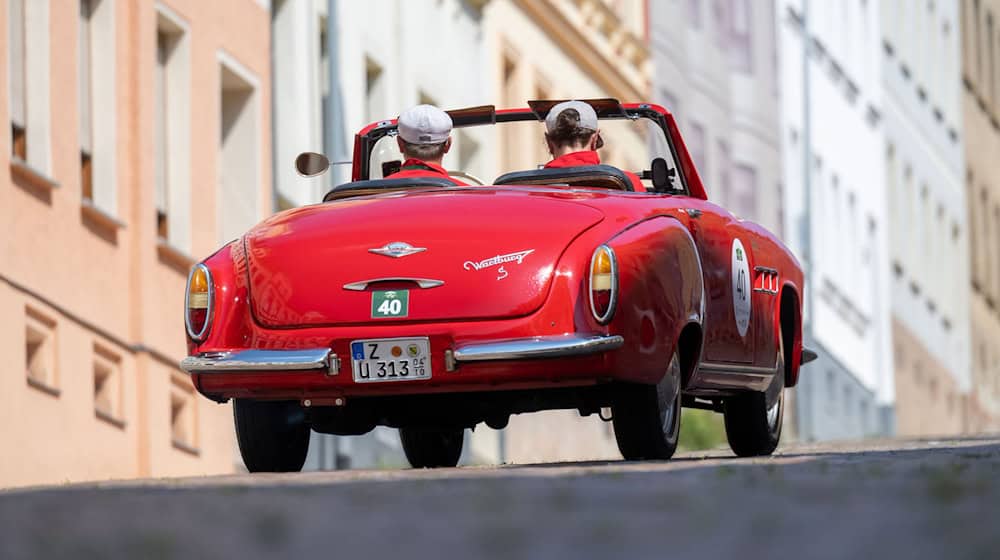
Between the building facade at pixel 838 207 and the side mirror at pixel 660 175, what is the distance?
100.0 feet

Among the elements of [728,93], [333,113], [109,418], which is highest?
[728,93]

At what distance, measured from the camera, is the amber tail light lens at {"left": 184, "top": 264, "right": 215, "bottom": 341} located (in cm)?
1041

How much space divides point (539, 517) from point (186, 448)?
49.4 feet

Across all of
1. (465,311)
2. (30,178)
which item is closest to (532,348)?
(465,311)

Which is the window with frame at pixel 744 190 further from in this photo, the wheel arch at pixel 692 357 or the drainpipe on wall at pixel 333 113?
the wheel arch at pixel 692 357

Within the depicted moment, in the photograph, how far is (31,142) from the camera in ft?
60.7

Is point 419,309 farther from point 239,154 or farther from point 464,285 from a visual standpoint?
point 239,154

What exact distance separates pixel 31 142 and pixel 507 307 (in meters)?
9.30

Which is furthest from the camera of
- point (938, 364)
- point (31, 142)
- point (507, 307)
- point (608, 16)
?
point (938, 364)

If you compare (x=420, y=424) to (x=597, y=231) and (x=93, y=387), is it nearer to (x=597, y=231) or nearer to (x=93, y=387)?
(x=597, y=231)

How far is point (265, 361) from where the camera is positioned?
10000mm

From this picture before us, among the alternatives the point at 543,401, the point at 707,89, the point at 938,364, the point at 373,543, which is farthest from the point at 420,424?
the point at 938,364

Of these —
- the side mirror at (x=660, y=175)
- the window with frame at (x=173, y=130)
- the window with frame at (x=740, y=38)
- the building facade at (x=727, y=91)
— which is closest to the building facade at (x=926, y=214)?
the building facade at (x=727, y=91)

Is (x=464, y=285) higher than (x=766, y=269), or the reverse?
(x=766, y=269)
